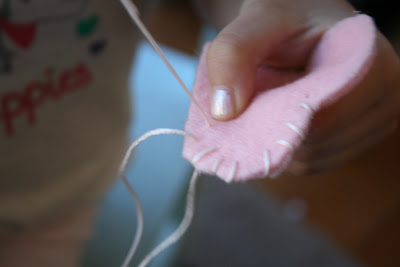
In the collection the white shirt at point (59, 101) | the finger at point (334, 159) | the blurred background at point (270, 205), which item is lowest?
the blurred background at point (270, 205)

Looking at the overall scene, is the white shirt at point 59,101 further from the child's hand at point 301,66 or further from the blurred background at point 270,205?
the child's hand at point 301,66

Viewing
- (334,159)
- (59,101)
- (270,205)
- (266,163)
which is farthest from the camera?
(270,205)

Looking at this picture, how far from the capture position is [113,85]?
0.53 metres

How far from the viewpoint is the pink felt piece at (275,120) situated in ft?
0.69

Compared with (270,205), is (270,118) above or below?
above

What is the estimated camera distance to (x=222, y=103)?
24 centimetres

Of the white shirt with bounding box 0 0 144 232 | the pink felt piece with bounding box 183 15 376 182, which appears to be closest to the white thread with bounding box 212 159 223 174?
the pink felt piece with bounding box 183 15 376 182

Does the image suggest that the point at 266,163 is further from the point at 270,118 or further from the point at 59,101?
the point at 59,101

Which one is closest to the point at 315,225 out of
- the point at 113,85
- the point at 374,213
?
the point at 374,213

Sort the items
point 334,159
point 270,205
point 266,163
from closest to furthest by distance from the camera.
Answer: point 266,163
point 334,159
point 270,205

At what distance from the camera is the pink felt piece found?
0.69 feet

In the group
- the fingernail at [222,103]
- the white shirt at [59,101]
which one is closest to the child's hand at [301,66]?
the fingernail at [222,103]

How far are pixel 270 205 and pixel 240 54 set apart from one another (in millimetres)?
662

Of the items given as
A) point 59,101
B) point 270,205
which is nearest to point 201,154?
point 59,101
